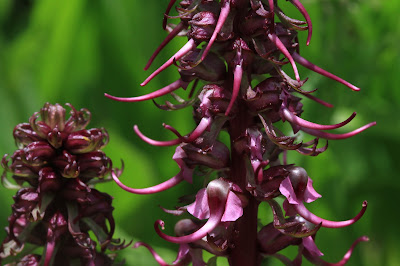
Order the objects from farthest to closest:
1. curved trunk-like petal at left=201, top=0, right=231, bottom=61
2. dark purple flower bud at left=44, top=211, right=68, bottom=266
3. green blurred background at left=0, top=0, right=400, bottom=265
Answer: green blurred background at left=0, top=0, right=400, bottom=265 → dark purple flower bud at left=44, top=211, right=68, bottom=266 → curved trunk-like petal at left=201, top=0, right=231, bottom=61

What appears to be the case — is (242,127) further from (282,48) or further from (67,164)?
(67,164)

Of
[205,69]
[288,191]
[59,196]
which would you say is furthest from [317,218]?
[59,196]

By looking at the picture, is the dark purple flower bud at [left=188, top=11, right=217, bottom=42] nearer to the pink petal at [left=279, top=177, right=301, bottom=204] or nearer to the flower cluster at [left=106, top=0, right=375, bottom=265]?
the flower cluster at [left=106, top=0, right=375, bottom=265]

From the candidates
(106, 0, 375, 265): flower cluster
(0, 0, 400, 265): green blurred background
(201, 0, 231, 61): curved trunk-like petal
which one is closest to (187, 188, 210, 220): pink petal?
(106, 0, 375, 265): flower cluster

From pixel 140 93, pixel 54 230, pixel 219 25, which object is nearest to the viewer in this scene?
pixel 219 25

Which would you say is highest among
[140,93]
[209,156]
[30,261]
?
[209,156]

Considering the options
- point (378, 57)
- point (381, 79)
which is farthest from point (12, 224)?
point (381, 79)
